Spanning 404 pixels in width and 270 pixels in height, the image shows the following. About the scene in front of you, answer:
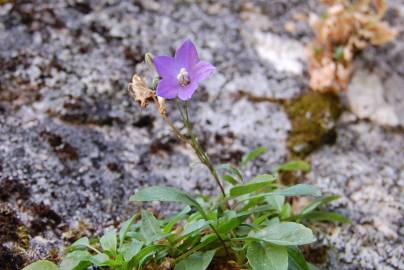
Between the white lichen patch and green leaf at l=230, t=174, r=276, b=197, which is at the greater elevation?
the white lichen patch

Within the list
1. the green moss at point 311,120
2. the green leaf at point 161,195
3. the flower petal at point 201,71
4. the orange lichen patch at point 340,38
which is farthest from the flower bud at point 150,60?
the orange lichen patch at point 340,38

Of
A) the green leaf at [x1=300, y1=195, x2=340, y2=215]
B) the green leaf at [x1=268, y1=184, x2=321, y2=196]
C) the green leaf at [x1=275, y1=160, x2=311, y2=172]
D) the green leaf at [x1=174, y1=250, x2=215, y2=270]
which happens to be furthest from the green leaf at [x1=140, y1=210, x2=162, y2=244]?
the green leaf at [x1=275, y1=160, x2=311, y2=172]

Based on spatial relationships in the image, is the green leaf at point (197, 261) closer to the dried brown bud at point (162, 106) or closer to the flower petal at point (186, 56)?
the dried brown bud at point (162, 106)

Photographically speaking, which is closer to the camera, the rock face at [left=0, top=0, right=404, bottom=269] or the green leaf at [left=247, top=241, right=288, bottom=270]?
the green leaf at [left=247, top=241, right=288, bottom=270]

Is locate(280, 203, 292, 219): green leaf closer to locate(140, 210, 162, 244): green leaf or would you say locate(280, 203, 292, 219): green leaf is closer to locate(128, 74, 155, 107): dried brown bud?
locate(140, 210, 162, 244): green leaf

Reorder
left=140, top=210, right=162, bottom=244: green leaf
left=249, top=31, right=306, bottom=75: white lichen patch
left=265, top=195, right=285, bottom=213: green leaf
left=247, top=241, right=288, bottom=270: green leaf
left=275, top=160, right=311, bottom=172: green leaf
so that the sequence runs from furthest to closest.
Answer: left=249, top=31, right=306, bottom=75: white lichen patch, left=275, top=160, right=311, bottom=172: green leaf, left=265, top=195, right=285, bottom=213: green leaf, left=140, top=210, right=162, bottom=244: green leaf, left=247, top=241, right=288, bottom=270: green leaf

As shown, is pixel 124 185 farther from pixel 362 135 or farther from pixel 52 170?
pixel 362 135
